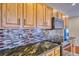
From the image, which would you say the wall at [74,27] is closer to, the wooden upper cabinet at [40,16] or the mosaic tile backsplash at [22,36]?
the mosaic tile backsplash at [22,36]

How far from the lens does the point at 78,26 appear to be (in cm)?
170

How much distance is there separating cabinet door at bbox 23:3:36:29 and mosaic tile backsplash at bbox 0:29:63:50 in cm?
7

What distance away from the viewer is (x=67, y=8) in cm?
171

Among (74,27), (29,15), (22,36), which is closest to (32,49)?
(22,36)

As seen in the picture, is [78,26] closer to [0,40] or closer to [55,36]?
[55,36]

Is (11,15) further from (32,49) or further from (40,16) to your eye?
(32,49)

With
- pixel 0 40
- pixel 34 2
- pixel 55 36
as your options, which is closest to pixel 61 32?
pixel 55 36

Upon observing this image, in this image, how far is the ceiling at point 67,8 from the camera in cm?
170

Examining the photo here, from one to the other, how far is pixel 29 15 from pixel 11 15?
8.4 inches

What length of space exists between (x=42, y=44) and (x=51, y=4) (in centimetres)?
50

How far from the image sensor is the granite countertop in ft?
5.50

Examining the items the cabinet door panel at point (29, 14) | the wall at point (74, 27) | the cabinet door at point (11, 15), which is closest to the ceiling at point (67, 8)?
the wall at point (74, 27)

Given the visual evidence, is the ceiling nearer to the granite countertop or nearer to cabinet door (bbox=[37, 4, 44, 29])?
cabinet door (bbox=[37, 4, 44, 29])

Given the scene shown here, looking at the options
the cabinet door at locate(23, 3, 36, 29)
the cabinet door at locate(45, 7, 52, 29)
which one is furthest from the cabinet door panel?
the cabinet door at locate(45, 7, 52, 29)
